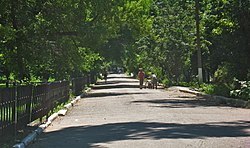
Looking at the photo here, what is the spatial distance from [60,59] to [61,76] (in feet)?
9.64

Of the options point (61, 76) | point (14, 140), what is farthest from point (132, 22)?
point (14, 140)

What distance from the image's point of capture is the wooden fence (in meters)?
10.1

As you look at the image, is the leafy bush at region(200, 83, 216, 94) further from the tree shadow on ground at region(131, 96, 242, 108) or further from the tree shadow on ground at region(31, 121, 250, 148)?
the tree shadow on ground at region(31, 121, 250, 148)

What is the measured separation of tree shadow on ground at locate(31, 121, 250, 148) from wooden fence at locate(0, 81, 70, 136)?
0.79 m

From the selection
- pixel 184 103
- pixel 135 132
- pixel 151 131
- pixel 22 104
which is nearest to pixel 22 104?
pixel 22 104

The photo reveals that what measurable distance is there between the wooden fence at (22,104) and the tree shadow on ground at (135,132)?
793mm

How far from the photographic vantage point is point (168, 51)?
42.0 meters

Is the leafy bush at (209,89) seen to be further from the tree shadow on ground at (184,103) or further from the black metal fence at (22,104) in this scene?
the black metal fence at (22,104)

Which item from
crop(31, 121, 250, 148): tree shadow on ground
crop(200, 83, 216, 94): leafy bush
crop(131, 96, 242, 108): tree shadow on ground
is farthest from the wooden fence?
crop(200, 83, 216, 94): leafy bush

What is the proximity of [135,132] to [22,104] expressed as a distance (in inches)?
118

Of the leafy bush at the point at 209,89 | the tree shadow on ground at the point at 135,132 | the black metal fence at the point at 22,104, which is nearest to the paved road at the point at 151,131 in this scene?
the tree shadow on ground at the point at 135,132

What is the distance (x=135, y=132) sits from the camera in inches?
452

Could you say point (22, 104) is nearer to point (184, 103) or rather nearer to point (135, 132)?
point (135, 132)

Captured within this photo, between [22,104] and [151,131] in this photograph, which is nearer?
[151,131]
